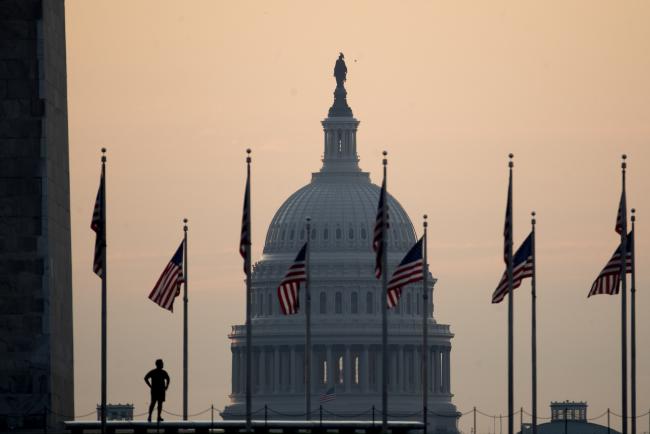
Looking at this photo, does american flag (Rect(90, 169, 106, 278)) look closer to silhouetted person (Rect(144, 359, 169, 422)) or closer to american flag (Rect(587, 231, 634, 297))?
silhouetted person (Rect(144, 359, 169, 422))

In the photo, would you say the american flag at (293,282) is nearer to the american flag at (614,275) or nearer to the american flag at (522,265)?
the american flag at (522,265)

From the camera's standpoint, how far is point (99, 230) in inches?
5182

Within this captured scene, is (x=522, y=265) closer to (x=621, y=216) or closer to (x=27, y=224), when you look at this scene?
(x=621, y=216)

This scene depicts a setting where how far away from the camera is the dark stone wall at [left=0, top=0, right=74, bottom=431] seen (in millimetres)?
129000

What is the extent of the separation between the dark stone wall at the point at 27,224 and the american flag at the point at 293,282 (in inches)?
783

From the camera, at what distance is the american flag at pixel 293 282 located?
148 metres

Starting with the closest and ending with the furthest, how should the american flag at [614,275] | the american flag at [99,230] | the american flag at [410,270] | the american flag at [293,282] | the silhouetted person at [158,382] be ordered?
1. the silhouetted person at [158,382]
2. the american flag at [99,230]
3. the american flag at [410,270]
4. the american flag at [614,275]
5. the american flag at [293,282]

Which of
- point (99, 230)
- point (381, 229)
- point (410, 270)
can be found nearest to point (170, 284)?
point (410, 270)

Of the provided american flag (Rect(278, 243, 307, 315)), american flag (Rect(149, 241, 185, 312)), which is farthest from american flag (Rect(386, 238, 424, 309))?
american flag (Rect(149, 241, 185, 312))

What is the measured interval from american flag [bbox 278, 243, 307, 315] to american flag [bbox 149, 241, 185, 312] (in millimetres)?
4480

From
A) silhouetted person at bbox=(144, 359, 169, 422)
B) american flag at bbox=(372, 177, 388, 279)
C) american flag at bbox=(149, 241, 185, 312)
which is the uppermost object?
american flag at bbox=(372, 177, 388, 279)

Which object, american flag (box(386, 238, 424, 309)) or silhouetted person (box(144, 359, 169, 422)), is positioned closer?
silhouetted person (box(144, 359, 169, 422))

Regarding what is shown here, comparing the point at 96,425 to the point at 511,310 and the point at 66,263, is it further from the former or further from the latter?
the point at 511,310

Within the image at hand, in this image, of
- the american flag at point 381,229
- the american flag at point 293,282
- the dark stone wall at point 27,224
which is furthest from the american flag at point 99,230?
the american flag at point 293,282
